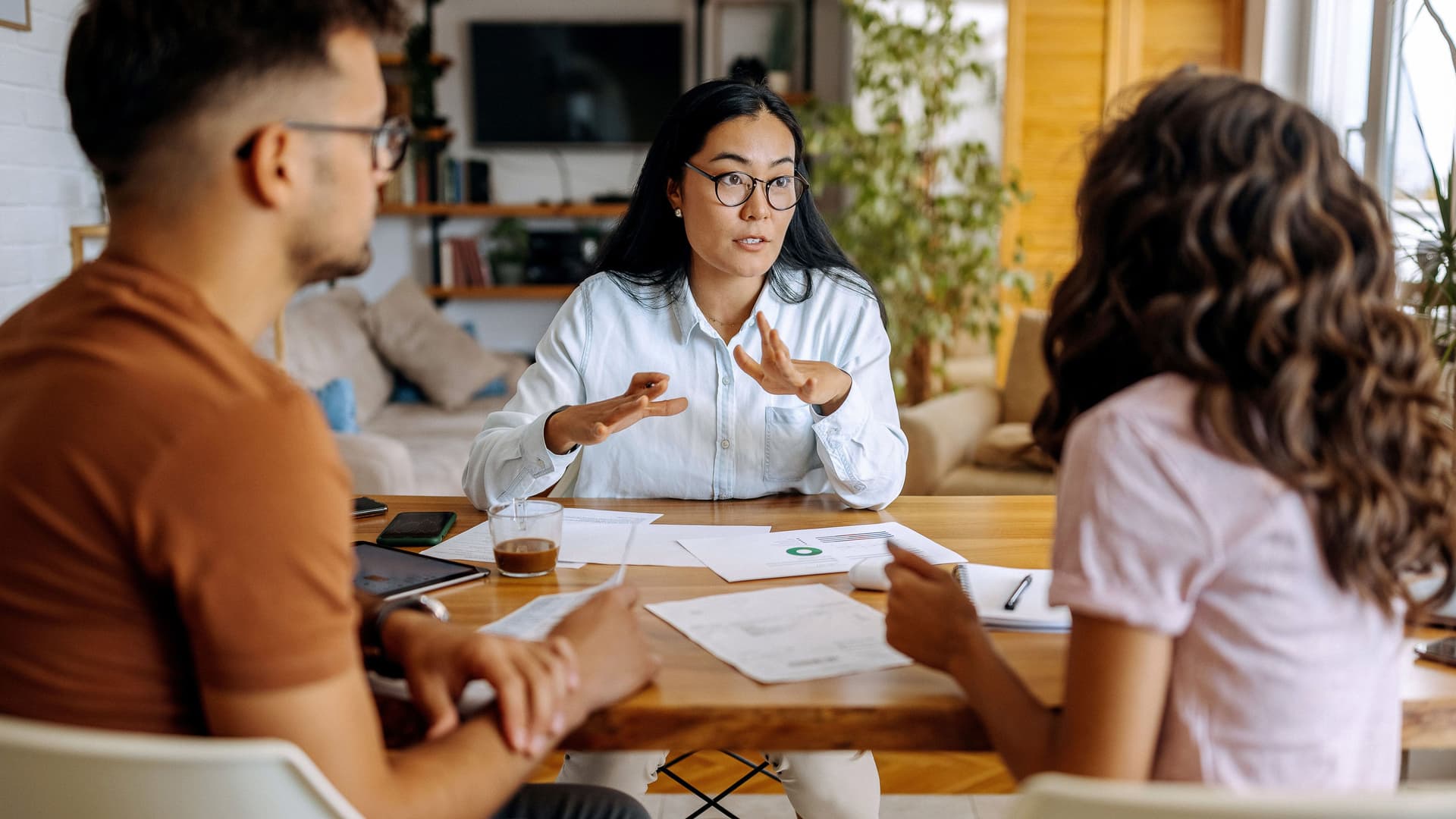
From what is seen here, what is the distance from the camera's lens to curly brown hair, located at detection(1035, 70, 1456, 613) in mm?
804

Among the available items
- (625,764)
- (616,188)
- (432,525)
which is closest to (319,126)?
(432,525)

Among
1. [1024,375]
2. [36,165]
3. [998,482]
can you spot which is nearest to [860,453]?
[998,482]

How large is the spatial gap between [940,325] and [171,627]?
156 inches

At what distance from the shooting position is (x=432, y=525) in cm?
153

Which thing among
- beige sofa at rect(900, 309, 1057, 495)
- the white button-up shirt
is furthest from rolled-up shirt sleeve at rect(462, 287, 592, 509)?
beige sofa at rect(900, 309, 1057, 495)

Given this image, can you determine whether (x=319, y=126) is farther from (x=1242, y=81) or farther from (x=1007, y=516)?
(x=1007, y=516)

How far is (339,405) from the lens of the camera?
3.46m

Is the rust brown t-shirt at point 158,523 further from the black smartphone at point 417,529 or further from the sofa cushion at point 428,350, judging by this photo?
the sofa cushion at point 428,350

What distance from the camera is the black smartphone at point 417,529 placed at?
4.89 ft

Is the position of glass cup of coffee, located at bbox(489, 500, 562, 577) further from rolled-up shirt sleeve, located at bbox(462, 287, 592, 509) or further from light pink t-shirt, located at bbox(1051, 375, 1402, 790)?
light pink t-shirt, located at bbox(1051, 375, 1402, 790)

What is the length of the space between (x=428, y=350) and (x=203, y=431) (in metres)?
4.24

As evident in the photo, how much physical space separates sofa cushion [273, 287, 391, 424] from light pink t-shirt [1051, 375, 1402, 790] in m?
3.30

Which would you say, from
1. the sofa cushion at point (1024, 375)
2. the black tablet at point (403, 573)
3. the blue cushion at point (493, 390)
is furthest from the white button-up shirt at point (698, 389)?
the blue cushion at point (493, 390)

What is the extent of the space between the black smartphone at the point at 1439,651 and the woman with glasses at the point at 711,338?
0.73m
